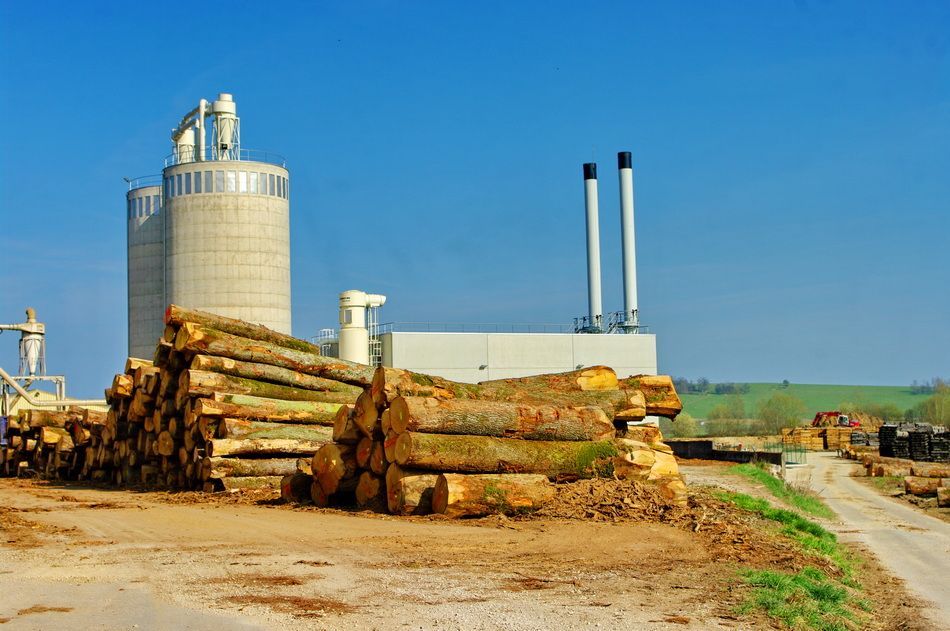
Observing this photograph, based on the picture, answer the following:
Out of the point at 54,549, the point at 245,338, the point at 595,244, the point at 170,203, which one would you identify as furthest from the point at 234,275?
the point at 54,549

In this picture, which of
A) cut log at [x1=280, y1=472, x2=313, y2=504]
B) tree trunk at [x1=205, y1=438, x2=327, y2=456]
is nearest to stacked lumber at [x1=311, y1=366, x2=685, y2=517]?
cut log at [x1=280, y1=472, x2=313, y2=504]

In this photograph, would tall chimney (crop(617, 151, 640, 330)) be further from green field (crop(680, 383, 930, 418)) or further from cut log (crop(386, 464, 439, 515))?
green field (crop(680, 383, 930, 418))

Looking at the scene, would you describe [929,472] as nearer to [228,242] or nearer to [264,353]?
[264,353]

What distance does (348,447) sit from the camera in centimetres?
1639

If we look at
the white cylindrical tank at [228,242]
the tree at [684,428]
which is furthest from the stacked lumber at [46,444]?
the tree at [684,428]

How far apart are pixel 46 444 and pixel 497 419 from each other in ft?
56.7

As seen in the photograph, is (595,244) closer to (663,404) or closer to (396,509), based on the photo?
(663,404)

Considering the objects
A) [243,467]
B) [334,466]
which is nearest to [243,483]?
[243,467]

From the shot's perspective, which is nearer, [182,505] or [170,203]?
[182,505]

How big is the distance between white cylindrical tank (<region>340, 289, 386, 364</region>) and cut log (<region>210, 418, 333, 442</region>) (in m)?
24.2

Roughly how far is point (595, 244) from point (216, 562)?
5164 centimetres

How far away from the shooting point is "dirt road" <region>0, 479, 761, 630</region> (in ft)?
26.6

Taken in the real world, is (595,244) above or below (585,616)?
above

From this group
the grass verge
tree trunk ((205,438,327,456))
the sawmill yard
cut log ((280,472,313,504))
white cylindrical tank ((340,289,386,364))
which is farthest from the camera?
white cylindrical tank ((340,289,386,364))
